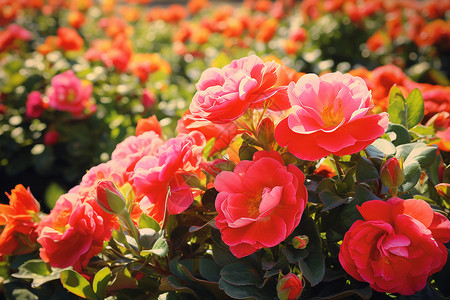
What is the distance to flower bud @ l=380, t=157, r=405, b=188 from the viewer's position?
65 cm

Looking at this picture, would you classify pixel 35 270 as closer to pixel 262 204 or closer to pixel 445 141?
pixel 262 204

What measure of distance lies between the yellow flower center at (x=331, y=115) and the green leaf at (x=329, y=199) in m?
0.11

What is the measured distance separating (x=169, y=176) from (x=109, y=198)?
11 centimetres

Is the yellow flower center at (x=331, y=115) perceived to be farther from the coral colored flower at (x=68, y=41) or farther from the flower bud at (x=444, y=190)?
the coral colored flower at (x=68, y=41)

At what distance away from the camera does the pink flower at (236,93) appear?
66 cm

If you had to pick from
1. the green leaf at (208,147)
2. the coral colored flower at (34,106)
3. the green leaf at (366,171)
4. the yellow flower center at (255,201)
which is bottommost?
the coral colored flower at (34,106)

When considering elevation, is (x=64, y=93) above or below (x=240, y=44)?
above

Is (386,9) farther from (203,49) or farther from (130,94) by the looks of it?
(130,94)

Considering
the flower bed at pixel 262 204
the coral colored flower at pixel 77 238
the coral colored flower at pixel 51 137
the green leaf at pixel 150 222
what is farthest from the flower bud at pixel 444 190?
the coral colored flower at pixel 51 137

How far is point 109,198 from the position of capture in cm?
72

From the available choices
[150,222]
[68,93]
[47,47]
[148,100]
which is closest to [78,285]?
[150,222]

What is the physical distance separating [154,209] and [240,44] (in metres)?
2.13

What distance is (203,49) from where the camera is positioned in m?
2.99

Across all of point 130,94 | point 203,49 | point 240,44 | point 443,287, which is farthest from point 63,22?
point 443,287
